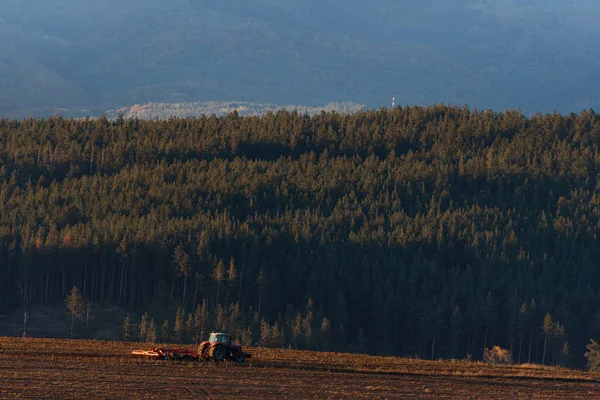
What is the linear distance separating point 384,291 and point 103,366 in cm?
10904

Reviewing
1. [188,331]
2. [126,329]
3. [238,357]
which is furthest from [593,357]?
[238,357]

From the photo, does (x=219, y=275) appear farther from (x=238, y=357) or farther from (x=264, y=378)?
(x=264, y=378)

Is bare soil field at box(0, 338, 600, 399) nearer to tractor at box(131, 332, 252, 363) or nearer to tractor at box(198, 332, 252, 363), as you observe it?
tractor at box(131, 332, 252, 363)

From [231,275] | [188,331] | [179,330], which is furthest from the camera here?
[231,275]

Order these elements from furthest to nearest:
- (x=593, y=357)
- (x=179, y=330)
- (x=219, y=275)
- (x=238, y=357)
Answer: (x=219, y=275)
(x=593, y=357)
(x=179, y=330)
(x=238, y=357)

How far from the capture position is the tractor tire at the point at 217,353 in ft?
234

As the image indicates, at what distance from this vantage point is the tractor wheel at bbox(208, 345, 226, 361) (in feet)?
234

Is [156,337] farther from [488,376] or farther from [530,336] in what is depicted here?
[488,376]

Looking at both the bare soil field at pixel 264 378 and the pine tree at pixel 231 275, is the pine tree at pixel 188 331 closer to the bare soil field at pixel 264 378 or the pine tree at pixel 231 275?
the pine tree at pixel 231 275

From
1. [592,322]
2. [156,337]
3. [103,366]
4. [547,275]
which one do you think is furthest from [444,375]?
[547,275]

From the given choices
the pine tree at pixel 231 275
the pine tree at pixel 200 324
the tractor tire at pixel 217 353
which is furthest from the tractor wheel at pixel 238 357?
the pine tree at pixel 231 275

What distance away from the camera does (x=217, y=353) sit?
71.4 metres

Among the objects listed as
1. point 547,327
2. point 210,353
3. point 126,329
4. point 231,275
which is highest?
point 231,275

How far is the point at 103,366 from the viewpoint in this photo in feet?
218
